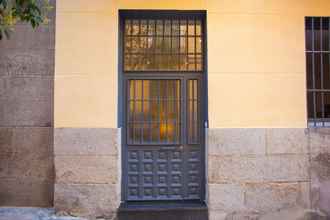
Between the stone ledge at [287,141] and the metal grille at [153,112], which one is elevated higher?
the metal grille at [153,112]

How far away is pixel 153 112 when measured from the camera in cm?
561

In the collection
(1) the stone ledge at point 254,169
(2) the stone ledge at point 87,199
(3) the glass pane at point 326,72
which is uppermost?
(3) the glass pane at point 326,72

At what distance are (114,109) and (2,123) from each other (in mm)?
2190

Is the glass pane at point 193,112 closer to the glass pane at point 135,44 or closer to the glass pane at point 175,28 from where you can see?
the glass pane at point 175,28

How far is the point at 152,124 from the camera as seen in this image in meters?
Answer: 5.60

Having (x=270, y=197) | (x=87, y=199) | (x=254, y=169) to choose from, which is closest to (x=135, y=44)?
(x=87, y=199)

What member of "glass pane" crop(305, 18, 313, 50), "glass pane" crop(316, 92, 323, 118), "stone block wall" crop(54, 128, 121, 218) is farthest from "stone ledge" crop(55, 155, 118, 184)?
"glass pane" crop(305, 18, 313, 50)

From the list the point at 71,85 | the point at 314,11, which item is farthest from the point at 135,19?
the point at 314,11

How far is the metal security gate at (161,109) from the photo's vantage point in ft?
18.2

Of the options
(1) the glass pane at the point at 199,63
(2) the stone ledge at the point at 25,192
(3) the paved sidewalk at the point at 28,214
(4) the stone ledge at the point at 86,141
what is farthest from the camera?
(1) the glass pane at the point at 199,63

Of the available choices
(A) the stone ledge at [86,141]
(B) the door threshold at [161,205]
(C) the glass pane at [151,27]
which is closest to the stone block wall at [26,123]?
(A) the stone ledge at [86,141]

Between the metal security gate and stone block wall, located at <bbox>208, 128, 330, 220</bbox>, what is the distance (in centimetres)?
43

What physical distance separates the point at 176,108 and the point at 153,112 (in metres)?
0.44

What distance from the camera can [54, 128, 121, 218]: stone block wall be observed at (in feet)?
16.9
